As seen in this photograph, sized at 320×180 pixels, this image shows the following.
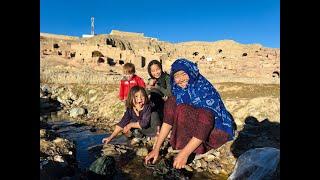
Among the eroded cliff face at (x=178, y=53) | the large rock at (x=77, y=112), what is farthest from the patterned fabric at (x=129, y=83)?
the eroded cliff face at (x=178, y=53)

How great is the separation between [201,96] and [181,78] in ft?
1.49

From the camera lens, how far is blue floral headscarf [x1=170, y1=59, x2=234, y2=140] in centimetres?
548

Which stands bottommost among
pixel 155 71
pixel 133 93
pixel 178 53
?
pixel 133 93

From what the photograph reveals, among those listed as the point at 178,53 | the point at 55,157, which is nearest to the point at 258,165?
the point at 55,157

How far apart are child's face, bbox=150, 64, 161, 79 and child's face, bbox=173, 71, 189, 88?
3.35 ft

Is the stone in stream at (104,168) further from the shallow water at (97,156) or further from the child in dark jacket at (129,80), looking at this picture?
the child in dark jacket at (129,80)

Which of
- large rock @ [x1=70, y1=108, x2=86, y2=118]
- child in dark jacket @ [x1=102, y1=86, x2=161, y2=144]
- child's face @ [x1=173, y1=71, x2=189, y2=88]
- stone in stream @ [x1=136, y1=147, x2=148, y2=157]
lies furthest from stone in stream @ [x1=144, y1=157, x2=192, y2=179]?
large rock @ [x1=70, y1=108, x2=86, y2=118]

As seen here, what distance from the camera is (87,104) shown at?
18.1 meters

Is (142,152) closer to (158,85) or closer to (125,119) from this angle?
(125,119)

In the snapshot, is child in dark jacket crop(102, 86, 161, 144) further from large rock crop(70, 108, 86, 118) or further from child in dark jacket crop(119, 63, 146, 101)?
large rock crop(70, 108, 86, 118)

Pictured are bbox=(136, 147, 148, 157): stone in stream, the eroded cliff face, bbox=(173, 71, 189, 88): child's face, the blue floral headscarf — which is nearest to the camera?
the blue floral headscarf

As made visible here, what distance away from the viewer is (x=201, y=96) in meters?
5.50

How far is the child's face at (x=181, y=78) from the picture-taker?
569cm
